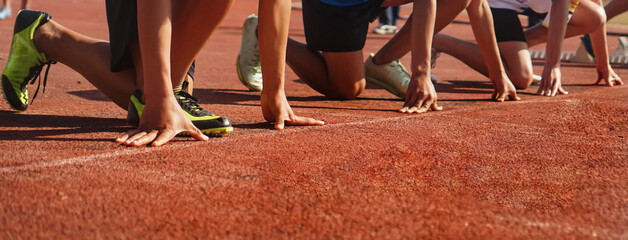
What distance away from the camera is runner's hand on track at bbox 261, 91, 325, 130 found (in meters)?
2.75

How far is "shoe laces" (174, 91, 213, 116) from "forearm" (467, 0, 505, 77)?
1.88 m

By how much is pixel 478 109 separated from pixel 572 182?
1.60m

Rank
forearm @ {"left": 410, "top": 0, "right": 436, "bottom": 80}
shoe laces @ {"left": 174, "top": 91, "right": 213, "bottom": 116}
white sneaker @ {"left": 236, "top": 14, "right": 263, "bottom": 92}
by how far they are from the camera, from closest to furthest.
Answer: shoe laces @ {"left": 174, "top": 91, "right": 213, "bottom": 116} → forearm @ {"left": 410, "top": 0, "right": 436, "bottom": 80} → white sneaker @ {"left": 236, "top": 14, "right": 263, "bottom": 92}

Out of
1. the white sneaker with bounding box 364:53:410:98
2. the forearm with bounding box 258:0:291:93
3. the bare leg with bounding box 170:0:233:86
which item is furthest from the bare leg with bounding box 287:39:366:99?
the bare leg with bounding box 170:0:233:86

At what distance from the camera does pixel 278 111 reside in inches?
109

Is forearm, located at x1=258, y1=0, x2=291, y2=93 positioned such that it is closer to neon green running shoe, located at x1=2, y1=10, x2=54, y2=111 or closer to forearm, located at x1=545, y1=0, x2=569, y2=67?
neon green running shoe, located at x1=2, y1=10, x2=54, y2=111

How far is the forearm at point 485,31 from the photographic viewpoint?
3.81 meters

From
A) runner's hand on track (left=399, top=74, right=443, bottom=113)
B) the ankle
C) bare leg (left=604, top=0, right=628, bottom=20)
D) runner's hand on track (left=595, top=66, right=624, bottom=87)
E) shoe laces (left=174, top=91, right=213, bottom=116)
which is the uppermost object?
the ankle

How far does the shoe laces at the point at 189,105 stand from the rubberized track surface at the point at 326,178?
0.58 ft

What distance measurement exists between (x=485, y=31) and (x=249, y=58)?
4.86ft

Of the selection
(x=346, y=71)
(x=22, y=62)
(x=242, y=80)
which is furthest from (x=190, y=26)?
(x=242, y=80)

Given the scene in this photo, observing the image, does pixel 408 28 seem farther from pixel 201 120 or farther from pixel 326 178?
pixel 326 178

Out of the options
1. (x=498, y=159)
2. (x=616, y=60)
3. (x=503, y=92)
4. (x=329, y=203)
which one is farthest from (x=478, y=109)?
(x=616, y=60)

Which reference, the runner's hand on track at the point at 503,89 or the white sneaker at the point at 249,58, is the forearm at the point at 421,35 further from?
the white sneaker at the point at 249,58
